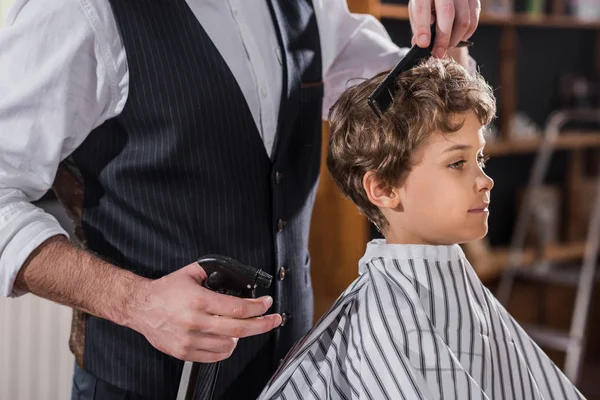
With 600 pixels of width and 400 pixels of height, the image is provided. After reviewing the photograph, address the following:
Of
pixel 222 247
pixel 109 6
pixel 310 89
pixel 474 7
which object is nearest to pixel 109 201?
pixel 222 247

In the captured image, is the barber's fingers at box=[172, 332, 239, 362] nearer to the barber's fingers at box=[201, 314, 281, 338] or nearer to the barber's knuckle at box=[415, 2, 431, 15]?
the barber's fingers at box=[201, 314, 281, 338]

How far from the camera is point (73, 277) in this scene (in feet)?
4.28

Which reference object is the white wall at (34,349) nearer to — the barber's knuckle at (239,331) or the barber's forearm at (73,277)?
the barber's forearm at (73,277)

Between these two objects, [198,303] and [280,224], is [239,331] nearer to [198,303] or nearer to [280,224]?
[198,303]

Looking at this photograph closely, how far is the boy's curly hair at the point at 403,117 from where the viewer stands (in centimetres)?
142

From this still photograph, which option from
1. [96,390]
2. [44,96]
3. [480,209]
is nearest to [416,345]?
[480,209]

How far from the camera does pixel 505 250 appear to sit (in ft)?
16.3

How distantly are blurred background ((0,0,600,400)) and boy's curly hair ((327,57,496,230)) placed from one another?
2.52 m

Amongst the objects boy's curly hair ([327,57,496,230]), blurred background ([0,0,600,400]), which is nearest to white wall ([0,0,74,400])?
boy's curly hair ([327,57,496,230])

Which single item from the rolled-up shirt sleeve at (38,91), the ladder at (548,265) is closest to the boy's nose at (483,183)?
the rolled-up shirt sleeve at (38,91)

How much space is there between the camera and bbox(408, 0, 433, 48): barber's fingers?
139 cm

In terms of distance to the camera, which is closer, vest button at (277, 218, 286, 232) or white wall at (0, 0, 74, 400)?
vest button at (277, 218, 286, 232)

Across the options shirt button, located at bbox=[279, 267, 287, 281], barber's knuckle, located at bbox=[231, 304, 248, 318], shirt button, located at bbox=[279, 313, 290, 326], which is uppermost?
barber's knuckle, located at bbox=[231, 304, 248, 318]

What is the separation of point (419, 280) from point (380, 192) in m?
0.18
